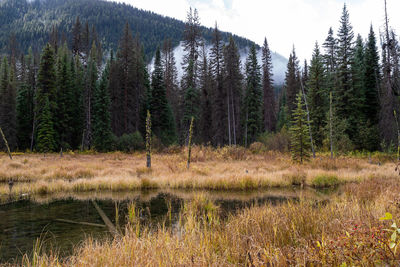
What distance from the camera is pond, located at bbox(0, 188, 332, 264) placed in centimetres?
562

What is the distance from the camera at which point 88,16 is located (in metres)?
142

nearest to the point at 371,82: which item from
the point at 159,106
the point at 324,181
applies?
the point at 324,181

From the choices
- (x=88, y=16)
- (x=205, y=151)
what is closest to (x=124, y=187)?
(x=205, y=151)

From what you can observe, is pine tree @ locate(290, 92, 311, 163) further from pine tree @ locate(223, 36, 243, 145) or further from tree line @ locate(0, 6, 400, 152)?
pine tree @ locate(223, 36, 243, 145)

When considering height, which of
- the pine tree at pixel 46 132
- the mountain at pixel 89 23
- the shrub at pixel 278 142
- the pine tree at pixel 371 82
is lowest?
the shrub at pixel 278 142

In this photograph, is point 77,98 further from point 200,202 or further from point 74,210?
point 200,202

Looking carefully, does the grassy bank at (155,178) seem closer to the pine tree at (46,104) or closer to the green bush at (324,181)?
the green bush at (324,181)

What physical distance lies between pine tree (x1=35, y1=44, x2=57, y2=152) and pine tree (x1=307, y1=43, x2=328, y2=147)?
33.4m

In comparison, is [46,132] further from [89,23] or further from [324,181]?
[89,23]

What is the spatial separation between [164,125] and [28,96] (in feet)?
73.8

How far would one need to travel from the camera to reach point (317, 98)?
107ft

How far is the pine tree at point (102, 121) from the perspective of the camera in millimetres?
34844

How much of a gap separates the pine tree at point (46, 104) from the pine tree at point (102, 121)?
17.1 ft

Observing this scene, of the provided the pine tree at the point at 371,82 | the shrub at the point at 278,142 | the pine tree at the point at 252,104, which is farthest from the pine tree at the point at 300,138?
the pine tree at the point at 252,104
